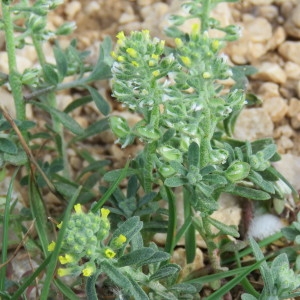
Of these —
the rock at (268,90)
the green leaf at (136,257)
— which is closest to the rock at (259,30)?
the rock at (268,90)

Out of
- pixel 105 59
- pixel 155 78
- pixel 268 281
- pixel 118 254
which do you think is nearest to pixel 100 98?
pixel 105 59

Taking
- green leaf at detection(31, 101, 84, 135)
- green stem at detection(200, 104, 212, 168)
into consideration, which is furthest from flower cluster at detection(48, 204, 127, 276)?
green leaf at detection(31, 101, 84, 135)

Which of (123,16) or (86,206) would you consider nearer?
(86,206)

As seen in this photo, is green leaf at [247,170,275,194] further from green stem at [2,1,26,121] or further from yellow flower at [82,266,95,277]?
green stem at [2,1,26,121]

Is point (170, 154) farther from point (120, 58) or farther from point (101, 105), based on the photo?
point (101, 105)

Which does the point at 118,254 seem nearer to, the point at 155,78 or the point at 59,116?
the point at 155,78

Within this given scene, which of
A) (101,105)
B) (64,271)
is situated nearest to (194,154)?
(64,271)

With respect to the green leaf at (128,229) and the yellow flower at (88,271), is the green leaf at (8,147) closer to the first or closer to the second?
the green leaf at (128,229)
